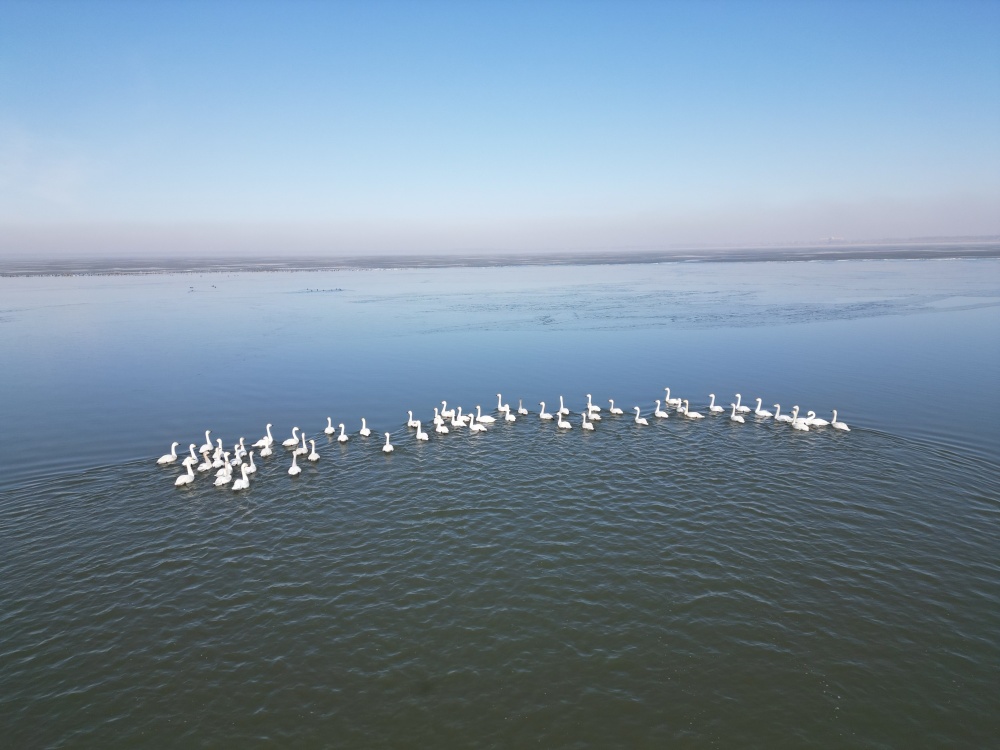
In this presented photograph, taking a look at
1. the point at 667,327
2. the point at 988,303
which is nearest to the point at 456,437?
the point at 667,327

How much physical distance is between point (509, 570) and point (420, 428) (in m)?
15.6

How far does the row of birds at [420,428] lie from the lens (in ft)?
93.0

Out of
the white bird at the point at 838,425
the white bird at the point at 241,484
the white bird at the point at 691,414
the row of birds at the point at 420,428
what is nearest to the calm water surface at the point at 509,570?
the white bird at the point at 241,484

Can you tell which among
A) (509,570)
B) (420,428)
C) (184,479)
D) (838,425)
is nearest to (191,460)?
(184,479)

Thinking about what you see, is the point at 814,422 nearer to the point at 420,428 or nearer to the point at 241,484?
the point at 420,428

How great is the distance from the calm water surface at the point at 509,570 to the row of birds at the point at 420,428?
79 cm

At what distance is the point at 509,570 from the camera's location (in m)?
20.4

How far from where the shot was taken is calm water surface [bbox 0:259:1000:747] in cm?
1455

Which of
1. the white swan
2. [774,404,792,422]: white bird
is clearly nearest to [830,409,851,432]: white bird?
the white swan

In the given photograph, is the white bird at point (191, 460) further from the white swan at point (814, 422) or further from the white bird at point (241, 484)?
the white swan at point (814, 422)

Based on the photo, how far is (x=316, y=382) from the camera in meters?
47.5

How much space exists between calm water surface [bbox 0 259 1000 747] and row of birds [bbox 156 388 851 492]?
0.79m

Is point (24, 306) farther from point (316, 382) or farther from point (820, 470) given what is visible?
point (820, 470)

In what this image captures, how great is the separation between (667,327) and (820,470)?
1741 inches
